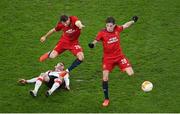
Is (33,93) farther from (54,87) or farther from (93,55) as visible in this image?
(93,55)

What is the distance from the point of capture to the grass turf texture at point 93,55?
1552cm

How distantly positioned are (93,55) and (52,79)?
3.12 metres

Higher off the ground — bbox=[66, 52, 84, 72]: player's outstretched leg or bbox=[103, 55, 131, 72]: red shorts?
bbox=[103, 55, 131, 72]: red shorts

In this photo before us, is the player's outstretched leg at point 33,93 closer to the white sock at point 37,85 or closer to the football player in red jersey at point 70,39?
the white sock at point 37,85

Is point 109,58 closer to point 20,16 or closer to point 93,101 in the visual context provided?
point 93,101

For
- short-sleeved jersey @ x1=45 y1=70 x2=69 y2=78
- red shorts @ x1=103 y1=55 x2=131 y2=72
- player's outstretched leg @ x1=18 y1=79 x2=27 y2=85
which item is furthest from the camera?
player's outstretched leg @ x1=18 y1=79 x2=27 y2=85

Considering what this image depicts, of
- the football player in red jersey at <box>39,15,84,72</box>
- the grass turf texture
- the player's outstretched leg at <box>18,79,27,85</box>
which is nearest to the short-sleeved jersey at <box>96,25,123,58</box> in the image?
the football player in red jersey at <box>39,15,84,72</box>

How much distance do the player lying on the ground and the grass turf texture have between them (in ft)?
0.93

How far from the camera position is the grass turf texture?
1552cm

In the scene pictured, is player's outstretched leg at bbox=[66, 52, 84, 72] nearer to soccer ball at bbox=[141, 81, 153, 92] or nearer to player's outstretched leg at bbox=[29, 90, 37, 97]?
player's outstretched leg at bbox=[29, 90, 37, 97]

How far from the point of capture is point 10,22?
2120 cm

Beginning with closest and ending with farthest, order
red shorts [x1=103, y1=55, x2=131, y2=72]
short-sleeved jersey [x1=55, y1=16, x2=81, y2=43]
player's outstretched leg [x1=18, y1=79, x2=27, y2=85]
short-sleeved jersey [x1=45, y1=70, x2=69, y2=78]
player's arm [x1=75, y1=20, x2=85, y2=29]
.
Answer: red shorts [x1=103, y1=55, x2=131, y2=72], player's arm [x1=75, y1=20, x2=85, y2=29], short-sleeved jersey [x1=45, y1=70, x2=69, y2=78], short-sleeved jersey [x1=55, y1=16, x2=81, y2=43], player's outstretched leg [x1=18, y1=79, x2=27, y2=85]

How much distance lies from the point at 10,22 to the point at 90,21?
3.58 meters

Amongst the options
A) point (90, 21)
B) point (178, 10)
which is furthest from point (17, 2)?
point (178, 10)
